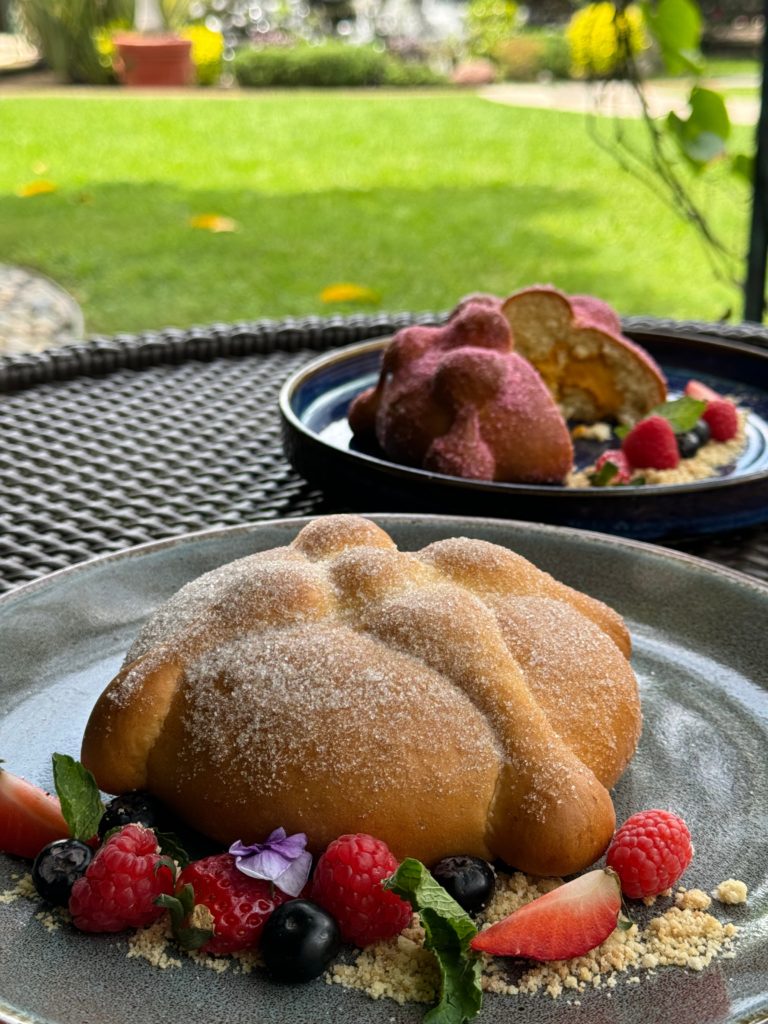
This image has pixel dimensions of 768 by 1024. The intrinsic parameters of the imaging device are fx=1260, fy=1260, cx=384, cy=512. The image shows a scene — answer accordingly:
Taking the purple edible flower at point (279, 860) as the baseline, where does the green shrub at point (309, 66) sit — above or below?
below

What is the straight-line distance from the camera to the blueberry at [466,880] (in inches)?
36.3

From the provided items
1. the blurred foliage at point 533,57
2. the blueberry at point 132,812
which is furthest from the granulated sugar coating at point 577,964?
the blurred foliage at point 533,57

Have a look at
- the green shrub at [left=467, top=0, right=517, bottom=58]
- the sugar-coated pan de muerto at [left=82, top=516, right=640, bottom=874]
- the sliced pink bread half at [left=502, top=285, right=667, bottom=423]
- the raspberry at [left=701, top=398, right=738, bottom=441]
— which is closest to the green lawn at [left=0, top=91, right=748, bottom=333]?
the green shrub at [left=467, top=0, right=517, bottom=58]

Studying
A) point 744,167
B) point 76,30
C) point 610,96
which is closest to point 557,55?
point 610,96

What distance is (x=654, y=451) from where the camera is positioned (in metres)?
1.74

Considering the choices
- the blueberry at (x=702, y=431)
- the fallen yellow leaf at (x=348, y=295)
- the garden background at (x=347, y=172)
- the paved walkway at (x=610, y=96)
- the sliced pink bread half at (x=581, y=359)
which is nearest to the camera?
the blueberry at (x=702, y=431)

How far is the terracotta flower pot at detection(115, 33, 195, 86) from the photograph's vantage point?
38.3 feet

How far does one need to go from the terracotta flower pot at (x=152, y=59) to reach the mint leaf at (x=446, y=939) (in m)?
11.8

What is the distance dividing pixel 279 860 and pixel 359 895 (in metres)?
0.08

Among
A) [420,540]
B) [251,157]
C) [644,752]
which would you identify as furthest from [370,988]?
[251,157]

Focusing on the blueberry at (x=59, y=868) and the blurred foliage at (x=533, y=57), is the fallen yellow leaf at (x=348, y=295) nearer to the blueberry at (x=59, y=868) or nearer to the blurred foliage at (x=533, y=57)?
the blueberry at (x=59, y=868)

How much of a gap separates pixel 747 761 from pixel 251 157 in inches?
345

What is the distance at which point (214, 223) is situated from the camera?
24.0ft

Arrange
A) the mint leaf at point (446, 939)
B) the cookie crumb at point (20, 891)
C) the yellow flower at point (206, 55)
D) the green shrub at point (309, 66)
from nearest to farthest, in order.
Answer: the mint leaf at point (446, 939) < the cookie crumb at point (20, 891) < the yellow flower at point (206, 55) < the green shrub at point (309, 66)
